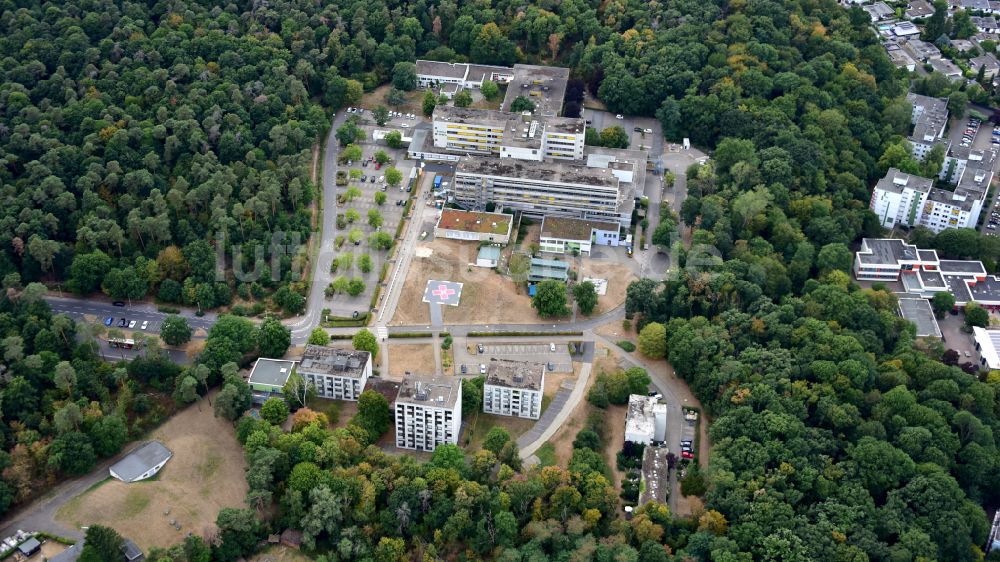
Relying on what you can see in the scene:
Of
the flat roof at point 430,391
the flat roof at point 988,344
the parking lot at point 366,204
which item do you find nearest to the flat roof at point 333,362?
the flat roof at point 430,391

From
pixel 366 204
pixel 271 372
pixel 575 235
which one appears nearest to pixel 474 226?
pixel 575 235

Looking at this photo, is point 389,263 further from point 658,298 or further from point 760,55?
point 760,55

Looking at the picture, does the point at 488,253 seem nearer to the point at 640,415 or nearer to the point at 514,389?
the point at 514,389

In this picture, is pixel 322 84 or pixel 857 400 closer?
pixel 857 400

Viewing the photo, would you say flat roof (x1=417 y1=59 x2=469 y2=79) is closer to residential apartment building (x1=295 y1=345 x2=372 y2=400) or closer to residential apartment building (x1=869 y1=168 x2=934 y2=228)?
residential apartment building (x1=295 y1=345 x2=372 y2=400)

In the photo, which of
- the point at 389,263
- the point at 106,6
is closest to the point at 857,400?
the point at 389,263

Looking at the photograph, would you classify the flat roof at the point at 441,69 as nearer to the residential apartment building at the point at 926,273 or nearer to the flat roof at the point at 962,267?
the residential apartment building at the point at 926,273

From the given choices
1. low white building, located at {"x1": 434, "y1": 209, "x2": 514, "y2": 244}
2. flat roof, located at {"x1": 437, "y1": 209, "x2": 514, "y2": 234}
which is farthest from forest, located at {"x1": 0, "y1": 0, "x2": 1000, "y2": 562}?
flat roof, located at {"x1": 437, "y1": 209, "x2": 514, "y2": 234}
